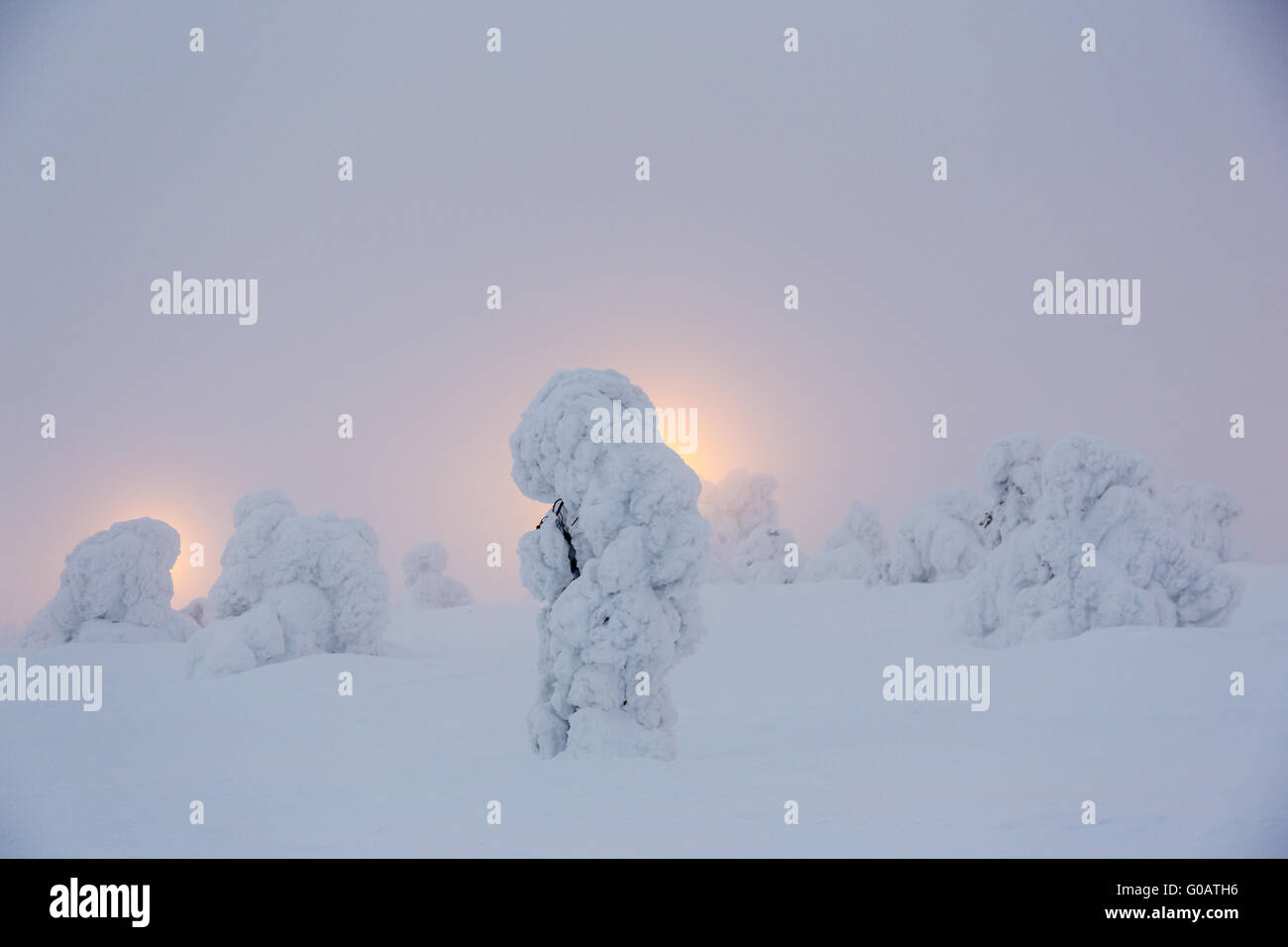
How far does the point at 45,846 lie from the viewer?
5.87 metres

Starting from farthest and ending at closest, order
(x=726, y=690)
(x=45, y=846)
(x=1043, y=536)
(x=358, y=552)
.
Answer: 1. (x=358, y=552)
2. (x=1043, y=536)
3. (x=726, y=690)
4. (x=45, y=846)

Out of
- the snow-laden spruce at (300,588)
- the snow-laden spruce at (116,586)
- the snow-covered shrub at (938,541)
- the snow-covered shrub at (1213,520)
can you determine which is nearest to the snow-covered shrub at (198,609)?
the snow-laden spruce at (116,586)

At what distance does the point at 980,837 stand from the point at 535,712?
3471 millimetres

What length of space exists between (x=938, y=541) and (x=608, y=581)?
41.9ft

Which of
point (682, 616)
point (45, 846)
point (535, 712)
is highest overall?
point (682, 616)

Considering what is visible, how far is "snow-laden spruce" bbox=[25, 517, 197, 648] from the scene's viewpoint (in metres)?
15.9

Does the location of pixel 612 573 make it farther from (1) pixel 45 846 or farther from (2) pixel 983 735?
(1) pixel 45 846

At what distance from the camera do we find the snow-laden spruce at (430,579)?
22.2 metres

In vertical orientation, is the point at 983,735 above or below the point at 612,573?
below

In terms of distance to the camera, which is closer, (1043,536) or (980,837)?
(980,837)

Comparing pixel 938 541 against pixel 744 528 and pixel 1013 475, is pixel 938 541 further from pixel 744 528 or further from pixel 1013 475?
pixel 744 528

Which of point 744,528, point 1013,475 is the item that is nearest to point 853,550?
point 744,528

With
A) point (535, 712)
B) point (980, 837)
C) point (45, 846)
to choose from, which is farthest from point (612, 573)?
point (45, 846)

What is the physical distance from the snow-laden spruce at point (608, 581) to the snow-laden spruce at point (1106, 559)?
5.97 metres
